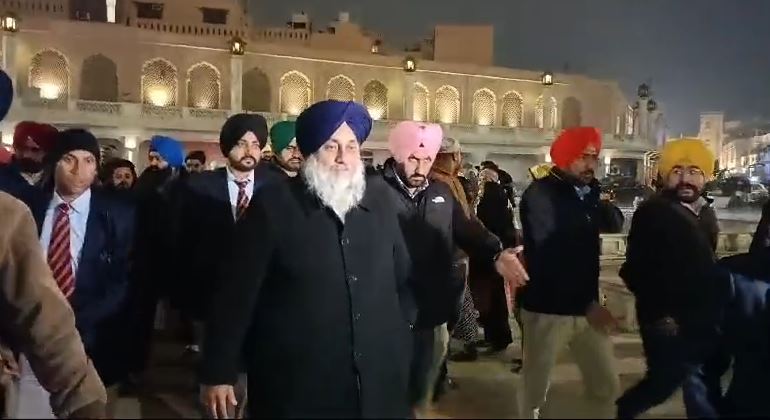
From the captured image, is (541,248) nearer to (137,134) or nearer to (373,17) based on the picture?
(373,17)

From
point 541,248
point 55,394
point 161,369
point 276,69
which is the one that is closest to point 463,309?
point 541,248

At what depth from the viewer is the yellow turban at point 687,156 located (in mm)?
2836

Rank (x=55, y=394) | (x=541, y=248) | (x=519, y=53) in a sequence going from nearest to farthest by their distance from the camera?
(x=55, y=394), (x=541, y=248), (x=519, y=53)

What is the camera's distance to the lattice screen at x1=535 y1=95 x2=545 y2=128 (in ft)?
27.6

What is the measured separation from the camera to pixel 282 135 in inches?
157

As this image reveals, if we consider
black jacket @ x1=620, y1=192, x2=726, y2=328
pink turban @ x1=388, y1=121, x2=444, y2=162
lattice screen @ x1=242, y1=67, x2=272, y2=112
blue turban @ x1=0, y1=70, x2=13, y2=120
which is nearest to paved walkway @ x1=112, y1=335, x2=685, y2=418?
black jacket @ x1=620, y1=192, x2=726, y2=328

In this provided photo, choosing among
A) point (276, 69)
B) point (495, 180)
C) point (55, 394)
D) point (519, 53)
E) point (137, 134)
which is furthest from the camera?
point (276, 69)

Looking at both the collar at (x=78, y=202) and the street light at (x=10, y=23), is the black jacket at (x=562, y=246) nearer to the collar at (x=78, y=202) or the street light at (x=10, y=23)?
the collar at (x=78, y=202)

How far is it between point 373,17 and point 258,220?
674 centimetres

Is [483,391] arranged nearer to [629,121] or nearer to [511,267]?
[511,267]

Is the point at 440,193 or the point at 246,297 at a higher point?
the point at 440,193

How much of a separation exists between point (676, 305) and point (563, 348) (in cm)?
41

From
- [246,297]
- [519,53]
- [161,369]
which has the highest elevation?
[519,53]

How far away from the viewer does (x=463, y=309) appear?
399 centimetres
